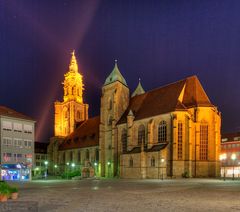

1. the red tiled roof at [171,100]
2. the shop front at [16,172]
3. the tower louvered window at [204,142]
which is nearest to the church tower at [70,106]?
the red tiled roof at [171,100]

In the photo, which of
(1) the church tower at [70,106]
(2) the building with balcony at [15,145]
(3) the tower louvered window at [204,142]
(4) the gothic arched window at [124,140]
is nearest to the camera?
(2) the building with balcony at [15,145]

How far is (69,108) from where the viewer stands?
102750mm

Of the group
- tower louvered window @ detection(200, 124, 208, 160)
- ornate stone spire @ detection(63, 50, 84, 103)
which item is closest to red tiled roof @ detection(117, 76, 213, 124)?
tower louvered window @ detection(200, 124, 208, 160)

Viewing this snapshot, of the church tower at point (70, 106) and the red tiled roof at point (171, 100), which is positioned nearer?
the red tiled roof at point (171, 100)

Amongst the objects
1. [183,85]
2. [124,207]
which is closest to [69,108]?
[183,85]

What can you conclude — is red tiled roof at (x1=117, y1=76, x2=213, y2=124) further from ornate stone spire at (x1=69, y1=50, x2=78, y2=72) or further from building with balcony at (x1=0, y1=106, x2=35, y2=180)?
ornate stone spire at (x1=69, y1=50, x2=78, y2=72)

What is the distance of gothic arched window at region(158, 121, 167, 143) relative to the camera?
196ft

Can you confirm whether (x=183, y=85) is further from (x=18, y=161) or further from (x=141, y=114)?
(x=18, y=161)

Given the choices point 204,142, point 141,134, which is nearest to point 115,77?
point 141,134

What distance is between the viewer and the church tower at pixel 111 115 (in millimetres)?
71688

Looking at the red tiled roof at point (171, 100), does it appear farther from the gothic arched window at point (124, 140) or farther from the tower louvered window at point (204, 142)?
the tower louvered window at point (204, 142)

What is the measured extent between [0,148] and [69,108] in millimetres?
43915

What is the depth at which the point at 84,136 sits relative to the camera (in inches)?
3509

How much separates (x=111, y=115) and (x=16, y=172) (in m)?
25.3
